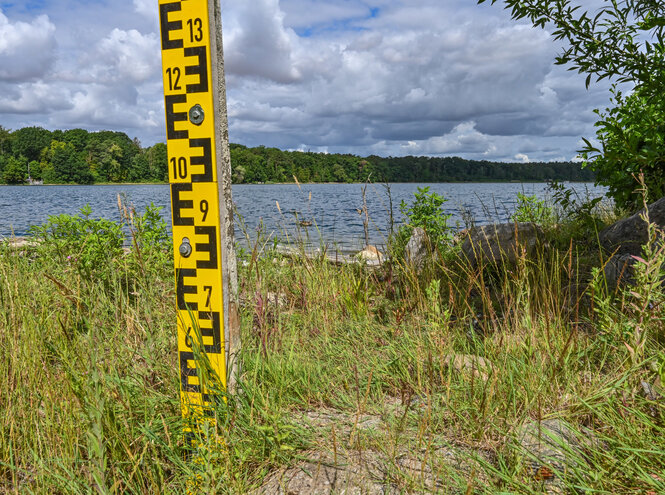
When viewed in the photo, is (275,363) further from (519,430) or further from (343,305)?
(343,305)

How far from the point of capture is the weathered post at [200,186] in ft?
7.72

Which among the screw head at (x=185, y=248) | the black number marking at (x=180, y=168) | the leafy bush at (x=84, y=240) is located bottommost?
the leafy bush at (x=84, y=240)

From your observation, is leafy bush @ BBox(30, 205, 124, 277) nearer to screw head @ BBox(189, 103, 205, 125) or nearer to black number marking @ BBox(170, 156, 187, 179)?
black number marking @ BBox(170, 156, 187, 179)

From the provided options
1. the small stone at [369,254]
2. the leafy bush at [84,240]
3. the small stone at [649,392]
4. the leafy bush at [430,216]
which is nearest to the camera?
the small stone at [649,392]

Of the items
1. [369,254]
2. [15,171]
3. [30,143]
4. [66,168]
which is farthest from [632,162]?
[30,143]

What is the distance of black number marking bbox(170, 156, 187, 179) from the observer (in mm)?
2430

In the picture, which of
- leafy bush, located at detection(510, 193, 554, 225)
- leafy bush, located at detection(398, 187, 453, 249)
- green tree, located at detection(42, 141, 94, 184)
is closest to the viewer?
leafy bush, located at detection(398, 187, 453, 249)

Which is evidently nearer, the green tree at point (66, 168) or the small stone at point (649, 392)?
the small stone at point (649, 392)

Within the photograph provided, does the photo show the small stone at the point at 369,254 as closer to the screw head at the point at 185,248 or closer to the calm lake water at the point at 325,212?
the calm lake water at the point at 325,212

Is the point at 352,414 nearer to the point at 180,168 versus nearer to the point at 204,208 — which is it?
the point at 204,208

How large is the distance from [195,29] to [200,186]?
0.83 meters

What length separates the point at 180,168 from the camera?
244 centimetres

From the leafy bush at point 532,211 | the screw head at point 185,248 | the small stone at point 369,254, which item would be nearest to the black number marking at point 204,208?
the screw head at point 185,248

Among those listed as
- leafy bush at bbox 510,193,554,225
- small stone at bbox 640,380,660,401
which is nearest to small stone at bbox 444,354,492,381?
small stone at bbox 640,380,660,401
